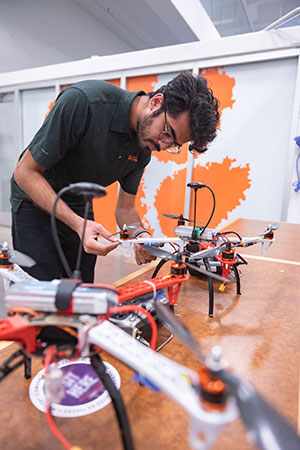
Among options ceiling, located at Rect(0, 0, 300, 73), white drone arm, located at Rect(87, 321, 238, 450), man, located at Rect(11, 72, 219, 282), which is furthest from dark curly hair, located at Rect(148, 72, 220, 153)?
ceiling, located at Rect(0, 0, 300, 73)

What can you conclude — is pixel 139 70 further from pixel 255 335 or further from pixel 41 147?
pixel 255 335

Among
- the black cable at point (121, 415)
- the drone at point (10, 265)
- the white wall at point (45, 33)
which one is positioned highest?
the white wall at point (45, 33)

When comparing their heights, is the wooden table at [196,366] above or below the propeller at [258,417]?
below

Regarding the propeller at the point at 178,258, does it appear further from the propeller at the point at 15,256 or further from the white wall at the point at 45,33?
the white wall at the point at 45,33

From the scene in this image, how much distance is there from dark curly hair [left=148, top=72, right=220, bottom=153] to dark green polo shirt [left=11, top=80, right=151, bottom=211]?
0.18m

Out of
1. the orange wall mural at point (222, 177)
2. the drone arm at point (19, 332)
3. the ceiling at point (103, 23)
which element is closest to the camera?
the drone arm at point (19, 332)

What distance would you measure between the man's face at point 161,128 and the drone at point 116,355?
24.6 inches

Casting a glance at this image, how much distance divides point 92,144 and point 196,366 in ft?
2.51

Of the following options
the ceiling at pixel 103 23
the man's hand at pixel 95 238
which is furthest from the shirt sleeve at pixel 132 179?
the ceiling at pixel 103 23

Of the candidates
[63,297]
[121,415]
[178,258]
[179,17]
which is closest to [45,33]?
[179,17]

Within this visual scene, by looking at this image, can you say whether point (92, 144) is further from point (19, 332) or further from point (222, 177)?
point (222, 177)

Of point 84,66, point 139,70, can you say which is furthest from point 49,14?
point 139,70

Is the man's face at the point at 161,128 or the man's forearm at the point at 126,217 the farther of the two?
the man's forearm at the point at 126,217

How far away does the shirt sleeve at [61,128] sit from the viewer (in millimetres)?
893
